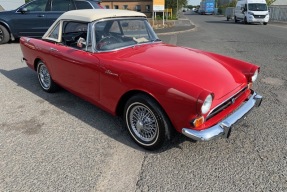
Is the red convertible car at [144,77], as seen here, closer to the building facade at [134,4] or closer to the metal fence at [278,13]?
the metal fence at [278,13]

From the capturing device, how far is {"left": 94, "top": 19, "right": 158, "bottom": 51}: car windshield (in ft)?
→ 12.7

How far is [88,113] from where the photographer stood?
4230mm

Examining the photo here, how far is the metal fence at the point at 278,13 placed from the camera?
29.8 meters

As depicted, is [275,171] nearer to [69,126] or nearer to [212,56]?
[212,56]

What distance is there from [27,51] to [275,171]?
479 centimetres

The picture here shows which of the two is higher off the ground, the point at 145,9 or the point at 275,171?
the point at 145,9

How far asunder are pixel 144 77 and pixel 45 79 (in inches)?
111

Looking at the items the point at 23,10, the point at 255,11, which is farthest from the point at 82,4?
the point at 255,11

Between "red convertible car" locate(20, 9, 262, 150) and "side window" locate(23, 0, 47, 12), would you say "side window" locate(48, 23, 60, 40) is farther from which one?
"side window" locate(23, 0, 47, 12)

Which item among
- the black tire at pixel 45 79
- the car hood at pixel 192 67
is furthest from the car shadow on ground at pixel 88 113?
the car hood at pixel 192 67

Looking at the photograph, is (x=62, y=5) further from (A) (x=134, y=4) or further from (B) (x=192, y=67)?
(A) (x=134, y=4)

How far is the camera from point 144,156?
10.3 feet

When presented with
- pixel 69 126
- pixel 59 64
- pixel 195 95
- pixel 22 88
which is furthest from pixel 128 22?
pixel 22 88

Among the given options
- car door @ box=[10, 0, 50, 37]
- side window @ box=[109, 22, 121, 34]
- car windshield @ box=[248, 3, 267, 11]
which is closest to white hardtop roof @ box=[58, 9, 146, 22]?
→ side window @ box=[109, 22, 121, 34]
